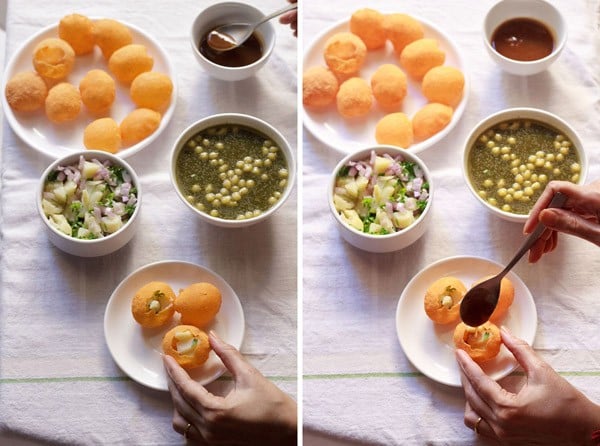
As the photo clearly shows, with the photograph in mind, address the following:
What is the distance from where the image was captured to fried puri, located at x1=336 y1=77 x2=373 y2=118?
0.79 m

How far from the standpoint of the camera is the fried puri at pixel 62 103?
72 centimetres

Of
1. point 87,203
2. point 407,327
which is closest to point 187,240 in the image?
point 87,203

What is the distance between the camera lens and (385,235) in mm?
715

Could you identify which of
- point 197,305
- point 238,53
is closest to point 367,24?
point 238,53

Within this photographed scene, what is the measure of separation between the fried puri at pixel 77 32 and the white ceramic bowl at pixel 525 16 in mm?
396

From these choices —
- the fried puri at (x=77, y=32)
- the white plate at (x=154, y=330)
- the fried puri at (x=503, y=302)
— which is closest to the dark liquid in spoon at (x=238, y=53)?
the fried puri at (x=77, y=32)

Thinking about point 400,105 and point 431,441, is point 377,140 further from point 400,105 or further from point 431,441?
point 431,441

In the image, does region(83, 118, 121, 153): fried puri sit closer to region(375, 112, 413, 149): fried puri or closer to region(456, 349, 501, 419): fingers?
region(375, 112, 413, 149): fried puri

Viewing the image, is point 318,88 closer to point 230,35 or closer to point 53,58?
point 230,35

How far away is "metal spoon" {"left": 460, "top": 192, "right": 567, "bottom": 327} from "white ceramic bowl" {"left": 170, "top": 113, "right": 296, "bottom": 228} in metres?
0.19

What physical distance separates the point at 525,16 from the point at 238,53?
1.00 feet

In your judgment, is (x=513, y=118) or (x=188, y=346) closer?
(x=188, y=346)

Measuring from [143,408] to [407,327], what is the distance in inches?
9.6

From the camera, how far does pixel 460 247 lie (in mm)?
743
